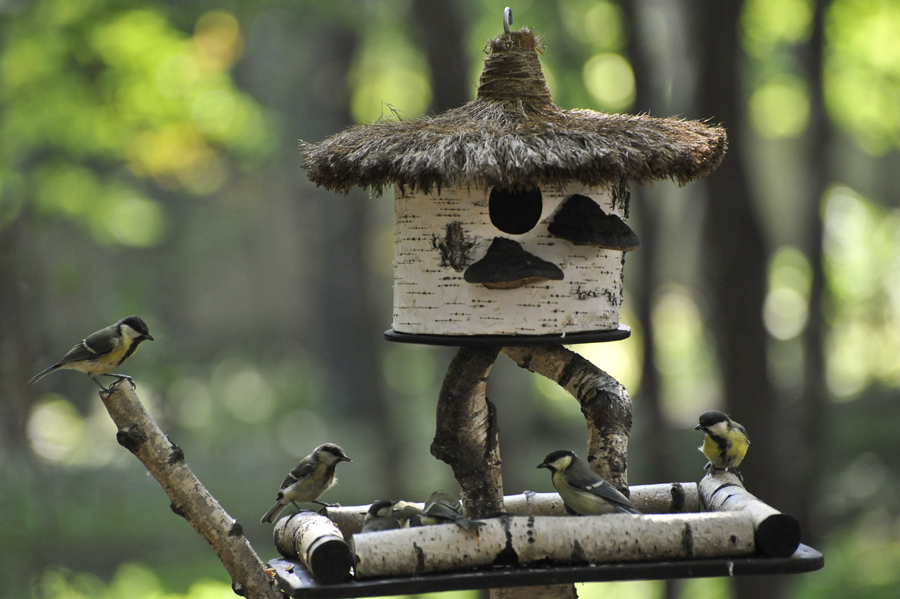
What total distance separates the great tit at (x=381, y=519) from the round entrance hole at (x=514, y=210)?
55.8 inches

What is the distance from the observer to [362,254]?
16.2m

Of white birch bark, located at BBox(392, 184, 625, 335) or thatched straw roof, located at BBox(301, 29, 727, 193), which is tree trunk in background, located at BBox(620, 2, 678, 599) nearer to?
thatched straw roof, located at BBox(301, 29, 727, 193)

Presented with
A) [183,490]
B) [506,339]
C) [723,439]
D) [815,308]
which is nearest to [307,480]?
[183,490]

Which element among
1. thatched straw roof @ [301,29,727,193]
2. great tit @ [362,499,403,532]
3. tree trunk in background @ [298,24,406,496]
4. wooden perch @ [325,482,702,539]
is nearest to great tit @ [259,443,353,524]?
wooden perch @ [325,482,702,539]

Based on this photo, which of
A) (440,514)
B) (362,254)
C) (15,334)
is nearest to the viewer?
(440,514)

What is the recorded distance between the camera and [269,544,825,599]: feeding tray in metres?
3.21

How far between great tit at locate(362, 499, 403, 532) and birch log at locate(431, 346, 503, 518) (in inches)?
13.9

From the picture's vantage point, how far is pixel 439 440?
161 inches

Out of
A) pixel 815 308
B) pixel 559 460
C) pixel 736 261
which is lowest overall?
pixel 559 460

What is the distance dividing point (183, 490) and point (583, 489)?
1768 millimetres

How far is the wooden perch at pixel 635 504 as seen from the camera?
4.37 m

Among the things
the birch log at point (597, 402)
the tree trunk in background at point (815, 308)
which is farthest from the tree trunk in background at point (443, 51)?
the birch log at point (597, 402)

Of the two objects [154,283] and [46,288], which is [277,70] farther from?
[46,288]

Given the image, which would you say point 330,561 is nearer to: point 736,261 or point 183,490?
point 183,490
